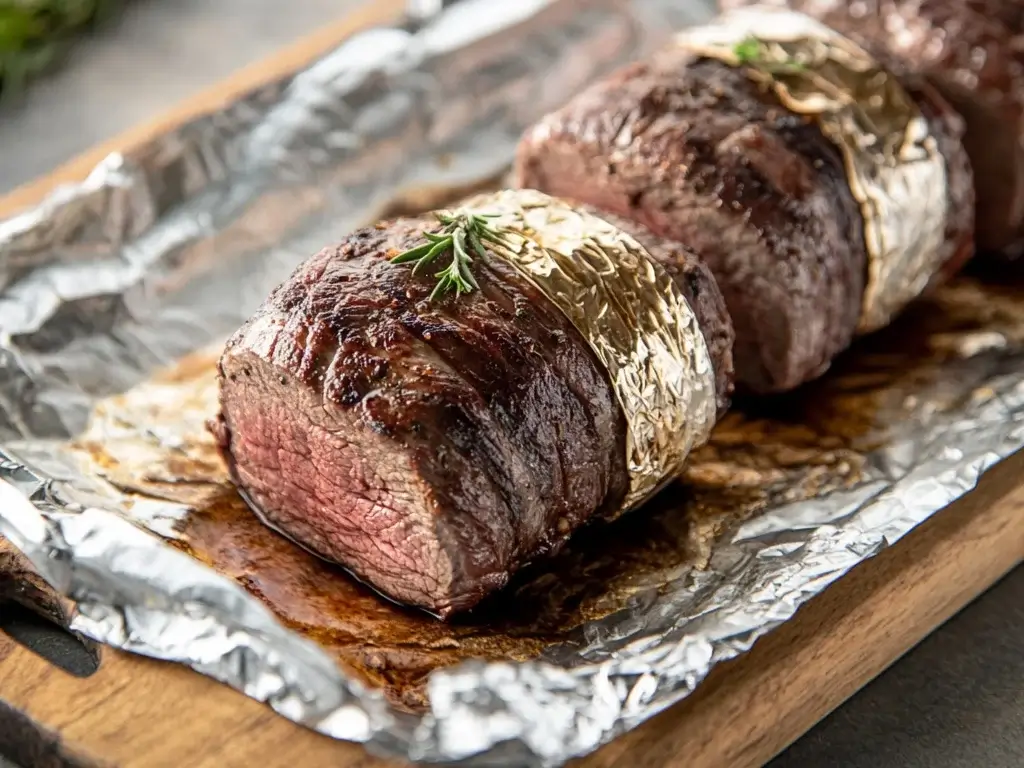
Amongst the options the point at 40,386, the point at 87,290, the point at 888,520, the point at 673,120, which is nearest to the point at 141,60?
the point at 87,290

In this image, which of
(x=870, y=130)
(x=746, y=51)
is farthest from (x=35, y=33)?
(x=870, y=130)

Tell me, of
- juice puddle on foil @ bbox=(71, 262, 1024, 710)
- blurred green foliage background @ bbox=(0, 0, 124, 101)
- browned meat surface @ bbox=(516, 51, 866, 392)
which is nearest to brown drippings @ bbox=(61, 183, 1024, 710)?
juice puddle on foil @ bbox=(71, 262, 1024, 710)

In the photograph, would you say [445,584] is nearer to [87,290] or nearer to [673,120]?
[673,120]

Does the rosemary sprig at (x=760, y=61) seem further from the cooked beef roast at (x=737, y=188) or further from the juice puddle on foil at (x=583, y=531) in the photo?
the juice puddle on foil at (x=583, y=531)

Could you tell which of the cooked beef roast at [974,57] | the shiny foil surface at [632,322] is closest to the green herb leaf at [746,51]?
the cooked beef roast at [974,57]

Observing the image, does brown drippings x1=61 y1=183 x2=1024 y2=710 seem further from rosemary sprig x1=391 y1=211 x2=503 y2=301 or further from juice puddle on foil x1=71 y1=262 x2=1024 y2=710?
rosemary sprig x1=391 y1=211 x2=503 y2=301

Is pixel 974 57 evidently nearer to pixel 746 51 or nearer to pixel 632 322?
pixel 746 51
